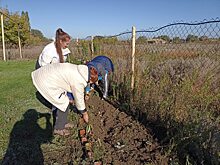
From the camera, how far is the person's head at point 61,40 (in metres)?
3.96

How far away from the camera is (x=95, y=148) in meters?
3.31

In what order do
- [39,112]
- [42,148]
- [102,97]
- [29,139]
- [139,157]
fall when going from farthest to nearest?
[102,97] → [39,112] → [29,139] → [42,148] → [139,157]

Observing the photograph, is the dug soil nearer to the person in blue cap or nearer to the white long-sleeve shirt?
the white long-sleeve shirt

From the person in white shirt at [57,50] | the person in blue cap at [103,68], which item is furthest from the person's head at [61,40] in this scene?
the person in blue cap at [103,68]

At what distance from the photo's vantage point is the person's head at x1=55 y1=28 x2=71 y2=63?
3961 mm

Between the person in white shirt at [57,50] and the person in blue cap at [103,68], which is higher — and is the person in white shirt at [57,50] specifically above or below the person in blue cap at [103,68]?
above

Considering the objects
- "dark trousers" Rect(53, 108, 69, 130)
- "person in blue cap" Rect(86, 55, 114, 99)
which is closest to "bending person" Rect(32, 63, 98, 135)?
"dark trousers" Rect(53, 108, 69, 130)

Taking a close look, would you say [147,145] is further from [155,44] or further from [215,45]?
[155,44]

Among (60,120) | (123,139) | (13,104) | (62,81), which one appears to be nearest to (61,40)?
(62,81)

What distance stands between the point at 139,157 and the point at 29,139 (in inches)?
71.3

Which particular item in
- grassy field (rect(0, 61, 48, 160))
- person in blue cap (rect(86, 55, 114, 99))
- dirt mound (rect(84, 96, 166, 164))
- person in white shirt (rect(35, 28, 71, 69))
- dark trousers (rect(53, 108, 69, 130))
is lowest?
grassy field (rect(0, 61, 48, 160))

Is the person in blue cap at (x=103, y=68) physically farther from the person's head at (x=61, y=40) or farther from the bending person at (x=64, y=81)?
the bending person at (x=64, y=81)

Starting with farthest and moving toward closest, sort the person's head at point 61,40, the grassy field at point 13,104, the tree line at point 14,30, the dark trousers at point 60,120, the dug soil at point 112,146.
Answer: the tree line at point 14,30, the grassy field at point 13,104, the person's head at point 61,40, the dark trousers at point 60,120, the dug soil at point 112,146

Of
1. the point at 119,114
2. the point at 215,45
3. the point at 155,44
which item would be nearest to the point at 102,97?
the point at 119,114
